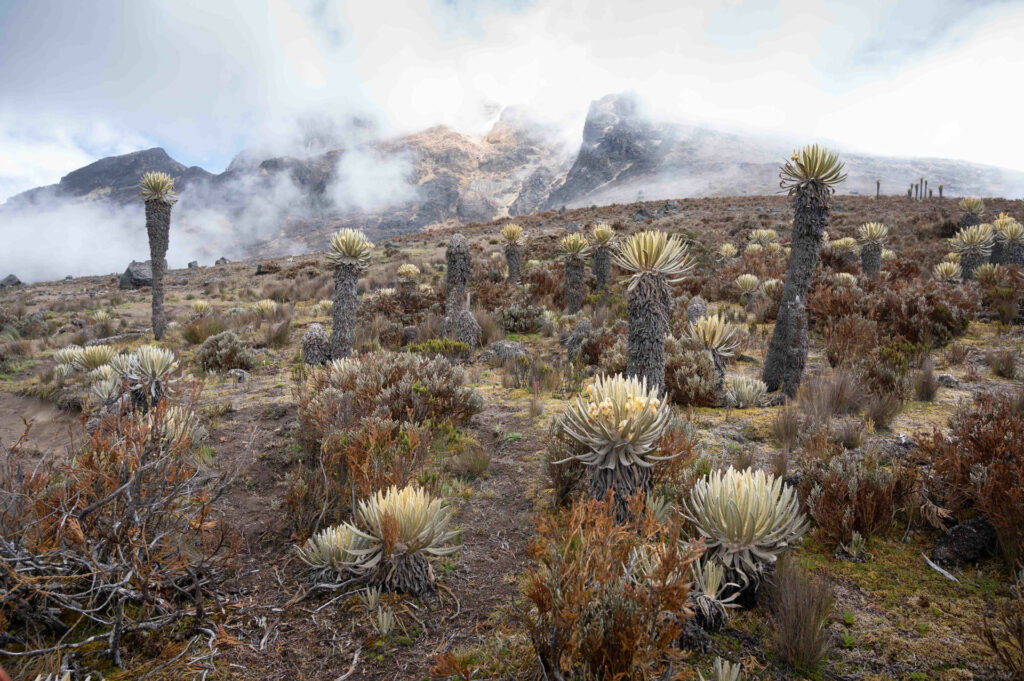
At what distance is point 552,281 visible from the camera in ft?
42.7

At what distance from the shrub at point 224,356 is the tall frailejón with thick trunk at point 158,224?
3.78m

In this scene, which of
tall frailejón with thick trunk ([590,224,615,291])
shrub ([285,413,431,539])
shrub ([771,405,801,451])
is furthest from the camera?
tall frailejón with thick trunk ([590,224,615,291])

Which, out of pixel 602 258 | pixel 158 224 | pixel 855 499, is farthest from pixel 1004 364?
pixel 158 224

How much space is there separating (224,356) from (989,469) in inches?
368

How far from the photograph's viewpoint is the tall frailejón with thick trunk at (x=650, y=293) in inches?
179

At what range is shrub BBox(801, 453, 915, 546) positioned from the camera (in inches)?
117

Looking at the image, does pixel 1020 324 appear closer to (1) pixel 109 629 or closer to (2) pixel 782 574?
(2) pixel 782 574

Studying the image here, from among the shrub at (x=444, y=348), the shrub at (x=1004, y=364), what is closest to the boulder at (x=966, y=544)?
the shrub at (x=1004, y=364)

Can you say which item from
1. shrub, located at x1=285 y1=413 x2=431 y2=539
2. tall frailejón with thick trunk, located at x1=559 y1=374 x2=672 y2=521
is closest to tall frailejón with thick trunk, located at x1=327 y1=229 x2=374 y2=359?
shrub, located at x1=285 y1=413 x2=431 y2=539

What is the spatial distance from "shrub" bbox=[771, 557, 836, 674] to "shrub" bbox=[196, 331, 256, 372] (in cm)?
823

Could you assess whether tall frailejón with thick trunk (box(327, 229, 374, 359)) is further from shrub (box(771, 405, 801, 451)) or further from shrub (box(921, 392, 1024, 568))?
shrub (box(921, 392, 1024, 568))

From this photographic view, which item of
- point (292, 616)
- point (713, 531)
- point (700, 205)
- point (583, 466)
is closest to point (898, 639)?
point (713, 531)

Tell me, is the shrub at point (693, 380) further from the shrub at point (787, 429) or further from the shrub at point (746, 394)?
the shrub at point (787, 429)

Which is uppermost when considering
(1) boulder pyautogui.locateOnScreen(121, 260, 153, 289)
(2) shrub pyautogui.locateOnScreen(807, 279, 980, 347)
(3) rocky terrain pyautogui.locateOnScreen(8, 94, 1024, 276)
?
(3) rocky terrain pyautogui.locateOnScreen(8, 94, 1024, 276)
